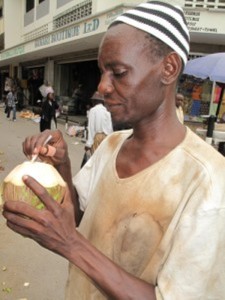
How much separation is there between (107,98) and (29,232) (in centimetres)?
46

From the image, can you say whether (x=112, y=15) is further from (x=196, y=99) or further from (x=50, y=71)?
(x=50, y=71)

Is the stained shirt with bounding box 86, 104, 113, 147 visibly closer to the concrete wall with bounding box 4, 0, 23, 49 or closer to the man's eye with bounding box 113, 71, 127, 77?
the man's eye with bounding box 113, 71, 127, 77

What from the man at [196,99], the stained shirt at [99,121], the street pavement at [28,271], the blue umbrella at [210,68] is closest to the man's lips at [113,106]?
the street pavement at [28,271]

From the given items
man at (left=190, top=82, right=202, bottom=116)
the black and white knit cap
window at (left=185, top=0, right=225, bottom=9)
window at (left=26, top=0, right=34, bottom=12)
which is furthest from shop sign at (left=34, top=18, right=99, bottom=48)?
the black and white knit cap

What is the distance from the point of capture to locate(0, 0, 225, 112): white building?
952 centimetres

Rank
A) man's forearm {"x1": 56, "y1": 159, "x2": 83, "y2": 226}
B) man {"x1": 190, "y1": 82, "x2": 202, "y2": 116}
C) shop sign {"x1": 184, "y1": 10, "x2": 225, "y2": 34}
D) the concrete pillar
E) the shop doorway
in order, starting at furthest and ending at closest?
the shop doorway
the concrete pillar
man {"x1": 190, "y1": 82, "x2": 202, "y2": 116}
shop sign {"x1": 184, "y1": 10, "x2": 225, "y2": 34}
man's forearm {"x1": 56, "y1": 159, "x2": 83, "y2": 226}

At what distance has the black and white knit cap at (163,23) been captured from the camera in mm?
1034

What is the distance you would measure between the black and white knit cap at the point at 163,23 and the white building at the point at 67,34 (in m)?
7.95

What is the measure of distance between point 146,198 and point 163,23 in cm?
51

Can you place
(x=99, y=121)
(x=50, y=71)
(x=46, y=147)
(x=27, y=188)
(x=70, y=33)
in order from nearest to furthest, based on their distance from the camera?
1. (x=27, y=188)
2. (x=46, y=147)
3. (x=99, y=121)
4. (x=70, y=33)
5. (x=50, y=71)

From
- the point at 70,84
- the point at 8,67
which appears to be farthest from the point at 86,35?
the point at 8,67

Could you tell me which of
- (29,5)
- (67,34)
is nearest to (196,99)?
(67,34)

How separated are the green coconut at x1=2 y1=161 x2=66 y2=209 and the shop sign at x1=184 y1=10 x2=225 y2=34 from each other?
916 cm

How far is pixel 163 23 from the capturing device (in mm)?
A: 1042
